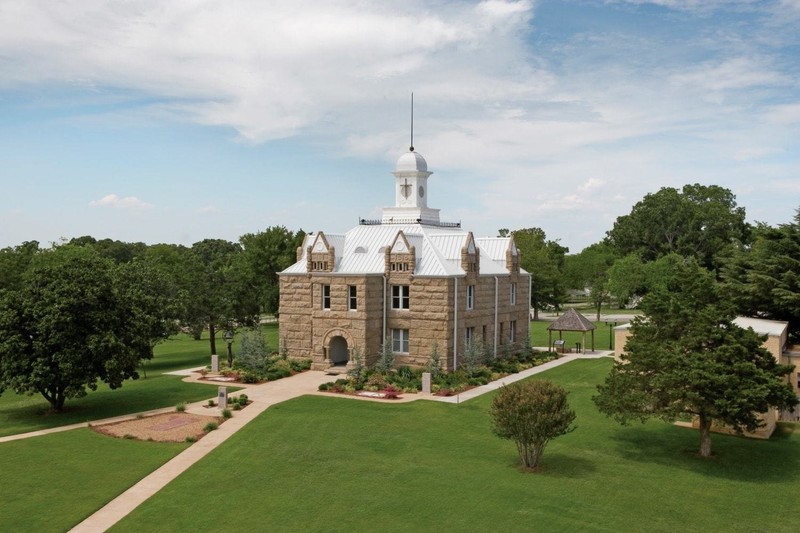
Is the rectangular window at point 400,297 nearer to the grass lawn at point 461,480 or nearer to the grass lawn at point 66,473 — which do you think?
the grass lawn at point 461,480

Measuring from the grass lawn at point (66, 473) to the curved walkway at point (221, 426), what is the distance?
41 centimetres

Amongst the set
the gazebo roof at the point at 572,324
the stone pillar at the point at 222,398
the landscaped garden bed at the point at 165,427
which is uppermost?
the gazebo roof at the point at 572,324

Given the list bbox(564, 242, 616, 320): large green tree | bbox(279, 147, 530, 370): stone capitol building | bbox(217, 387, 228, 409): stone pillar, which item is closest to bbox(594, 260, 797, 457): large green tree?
bbox(279, 147, 530, 370): stone capitol building

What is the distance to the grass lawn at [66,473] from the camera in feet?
62.5

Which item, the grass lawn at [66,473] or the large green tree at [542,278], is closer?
the grass lawn at [66,473]

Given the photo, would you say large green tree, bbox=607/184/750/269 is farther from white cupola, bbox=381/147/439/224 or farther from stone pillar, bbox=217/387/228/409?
stone pillar, bbox=217/387/228/409

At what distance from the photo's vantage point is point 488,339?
43906mm

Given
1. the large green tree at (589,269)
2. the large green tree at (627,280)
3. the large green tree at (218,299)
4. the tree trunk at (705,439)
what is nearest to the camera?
the tree trunk at (705,439)

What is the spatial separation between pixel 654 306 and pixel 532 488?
9.07 metres

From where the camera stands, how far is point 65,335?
2922 cm

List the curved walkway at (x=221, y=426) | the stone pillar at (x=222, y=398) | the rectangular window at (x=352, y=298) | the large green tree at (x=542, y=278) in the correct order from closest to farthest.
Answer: the curved walkway at (x=221, y=426), the stone pillar at (x=222, y=398), the rectangular window at (x=352, y=298), the large green tree at (x=542, y=278)

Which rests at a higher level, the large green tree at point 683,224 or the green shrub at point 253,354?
the large green tree at point 683,224

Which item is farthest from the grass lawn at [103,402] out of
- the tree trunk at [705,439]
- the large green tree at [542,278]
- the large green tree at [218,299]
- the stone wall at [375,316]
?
the large green tree at [542,278]

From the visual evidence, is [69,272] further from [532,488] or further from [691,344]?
[691,344]
